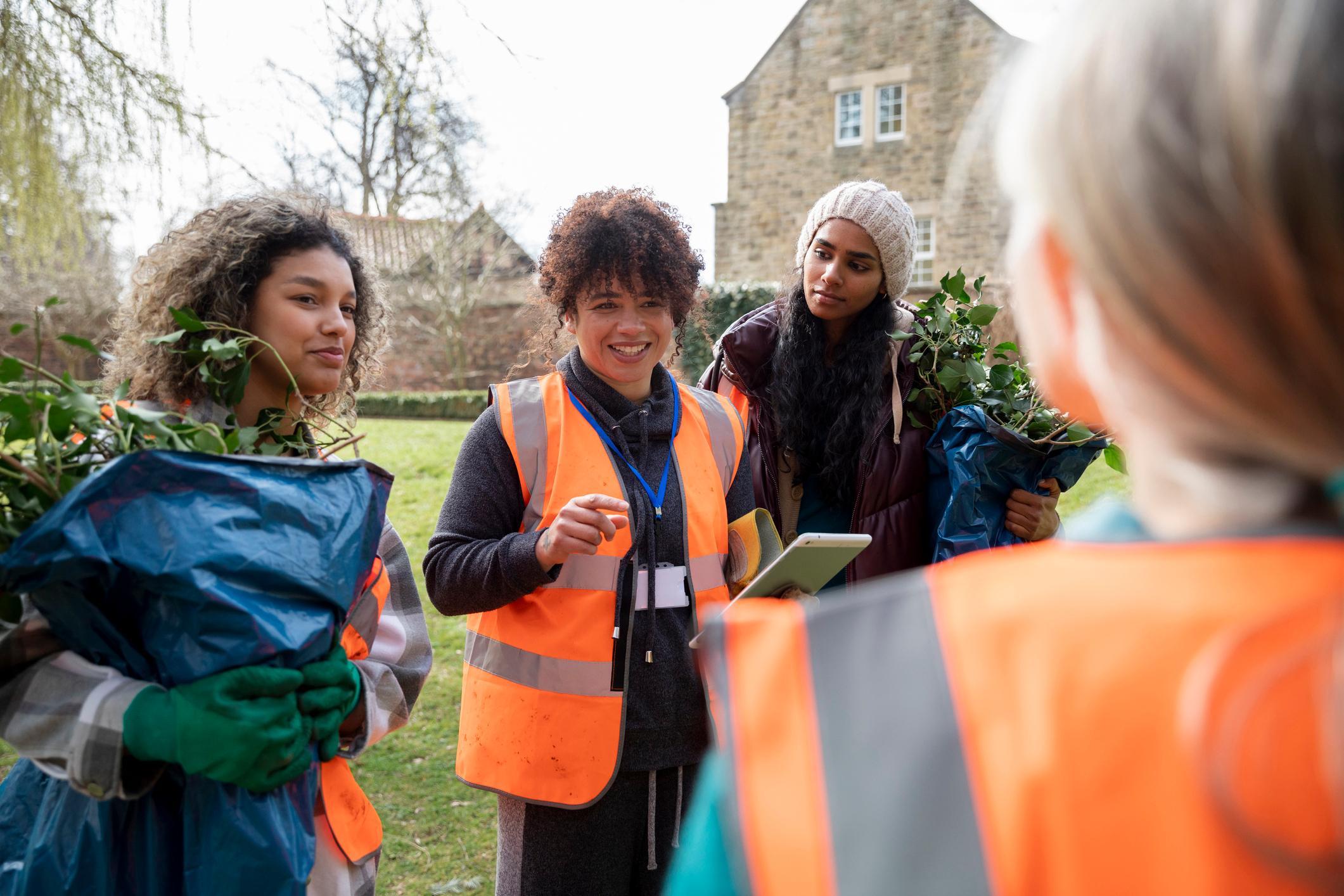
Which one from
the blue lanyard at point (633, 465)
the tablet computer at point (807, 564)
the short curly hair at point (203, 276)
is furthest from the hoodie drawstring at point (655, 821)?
the short curly hair at point (203, 276)

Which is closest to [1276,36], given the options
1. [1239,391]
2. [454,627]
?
[1239,391]

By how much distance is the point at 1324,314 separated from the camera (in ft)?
1.76

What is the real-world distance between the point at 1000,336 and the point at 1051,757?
7.28 metres

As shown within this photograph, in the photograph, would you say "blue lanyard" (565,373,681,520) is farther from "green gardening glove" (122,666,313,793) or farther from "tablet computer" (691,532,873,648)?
"green gardening glove" (122,666,313,793)

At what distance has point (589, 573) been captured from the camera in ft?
7.20

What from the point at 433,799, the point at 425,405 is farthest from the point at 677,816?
the point at 425,405

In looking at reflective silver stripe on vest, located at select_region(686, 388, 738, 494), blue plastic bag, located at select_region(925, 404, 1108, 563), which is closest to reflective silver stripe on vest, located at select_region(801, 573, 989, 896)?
reflective silver stripe on vest, located at select_region(686, 388, 738, 494)

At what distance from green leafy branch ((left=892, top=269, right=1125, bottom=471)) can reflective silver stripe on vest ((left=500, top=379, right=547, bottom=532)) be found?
125 cm

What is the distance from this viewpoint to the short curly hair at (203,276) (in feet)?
6.44

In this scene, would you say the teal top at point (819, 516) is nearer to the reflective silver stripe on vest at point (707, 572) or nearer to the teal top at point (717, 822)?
the reflective silver stripe on vest at point (707, 572)

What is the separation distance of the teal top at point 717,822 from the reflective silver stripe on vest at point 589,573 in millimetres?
1476

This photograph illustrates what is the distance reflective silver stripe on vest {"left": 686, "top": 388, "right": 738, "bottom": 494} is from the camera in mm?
2496

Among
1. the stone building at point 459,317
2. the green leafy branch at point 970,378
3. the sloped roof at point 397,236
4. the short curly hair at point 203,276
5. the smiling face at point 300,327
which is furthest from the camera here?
the stone building at point 459,317

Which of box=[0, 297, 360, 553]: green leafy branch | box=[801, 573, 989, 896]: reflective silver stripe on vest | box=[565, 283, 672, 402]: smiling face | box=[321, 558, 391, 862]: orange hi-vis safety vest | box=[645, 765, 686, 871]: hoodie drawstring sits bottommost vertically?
box=[645, 765, 686, 871]: hoodie drawstring
